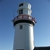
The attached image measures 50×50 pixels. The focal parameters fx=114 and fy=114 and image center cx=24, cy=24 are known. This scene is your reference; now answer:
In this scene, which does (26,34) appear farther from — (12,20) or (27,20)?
(12,20)

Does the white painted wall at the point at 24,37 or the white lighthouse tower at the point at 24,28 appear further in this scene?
the white lighthouse tower at the point at 24,28

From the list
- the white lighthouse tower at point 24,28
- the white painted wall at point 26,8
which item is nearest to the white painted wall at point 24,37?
the white lighthouse tower at point 24,28

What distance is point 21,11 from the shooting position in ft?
65.8

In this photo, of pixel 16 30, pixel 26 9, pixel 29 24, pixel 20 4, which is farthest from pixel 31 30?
pixel 20 4

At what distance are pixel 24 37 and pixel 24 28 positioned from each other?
151cm

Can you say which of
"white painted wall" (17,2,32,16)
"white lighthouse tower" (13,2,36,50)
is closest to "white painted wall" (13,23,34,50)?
"white lighthouse tower" (13,2,36,50)

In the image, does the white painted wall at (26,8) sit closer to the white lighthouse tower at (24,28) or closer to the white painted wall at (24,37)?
the white lighthouse tower at (24,28)

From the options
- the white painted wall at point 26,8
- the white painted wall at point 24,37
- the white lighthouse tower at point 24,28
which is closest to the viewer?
the white painted wall at point 24,37

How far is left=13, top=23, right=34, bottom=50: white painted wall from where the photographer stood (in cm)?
1753

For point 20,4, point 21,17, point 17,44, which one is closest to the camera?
point 17,44

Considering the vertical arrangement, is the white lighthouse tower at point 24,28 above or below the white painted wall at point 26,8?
below

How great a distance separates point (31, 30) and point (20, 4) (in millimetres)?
5232

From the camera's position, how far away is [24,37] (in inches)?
707

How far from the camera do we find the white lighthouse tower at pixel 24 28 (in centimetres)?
1766
